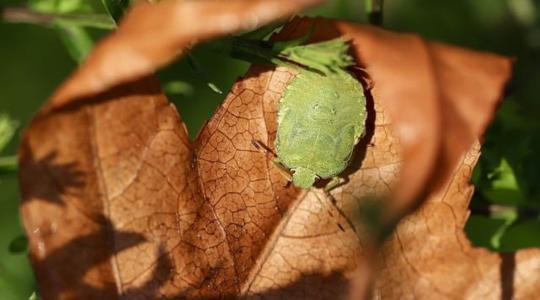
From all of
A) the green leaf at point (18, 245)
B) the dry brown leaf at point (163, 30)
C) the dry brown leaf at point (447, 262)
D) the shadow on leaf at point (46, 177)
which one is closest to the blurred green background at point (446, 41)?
the green leaf at point (18, 245)

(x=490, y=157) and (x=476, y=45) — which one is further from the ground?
(x=490, y=157)

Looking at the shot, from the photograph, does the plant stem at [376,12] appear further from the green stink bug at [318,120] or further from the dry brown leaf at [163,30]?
the dry brown leaf at [163,30]

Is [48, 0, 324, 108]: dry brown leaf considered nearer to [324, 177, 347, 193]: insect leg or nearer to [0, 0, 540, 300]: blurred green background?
[324, 177, 347, 193]: insect leg

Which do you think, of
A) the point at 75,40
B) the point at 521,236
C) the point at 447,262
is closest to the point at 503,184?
the point at 521,236

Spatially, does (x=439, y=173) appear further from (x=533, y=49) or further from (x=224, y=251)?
(x=533, y=49)

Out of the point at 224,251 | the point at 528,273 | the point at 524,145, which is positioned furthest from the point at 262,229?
the point at 524,145

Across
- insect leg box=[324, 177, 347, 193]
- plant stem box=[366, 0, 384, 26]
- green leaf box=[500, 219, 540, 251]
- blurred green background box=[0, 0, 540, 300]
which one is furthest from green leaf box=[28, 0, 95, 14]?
green leaf box=[500, 219, 540, 251]
